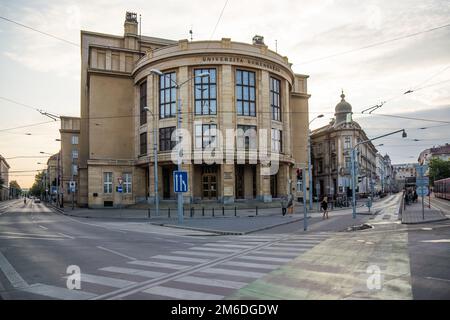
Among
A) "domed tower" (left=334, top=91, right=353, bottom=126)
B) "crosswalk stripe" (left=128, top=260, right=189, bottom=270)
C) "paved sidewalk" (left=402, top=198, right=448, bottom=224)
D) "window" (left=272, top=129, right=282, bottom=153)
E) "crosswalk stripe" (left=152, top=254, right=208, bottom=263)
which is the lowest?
"paved sidewalk" (left=402, top=198, right=448, bottom=224)

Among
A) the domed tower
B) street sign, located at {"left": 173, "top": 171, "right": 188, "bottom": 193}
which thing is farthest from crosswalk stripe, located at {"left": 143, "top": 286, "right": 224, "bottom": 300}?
the domed tower

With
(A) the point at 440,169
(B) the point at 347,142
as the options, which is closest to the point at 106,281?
(B) the point at 347,142

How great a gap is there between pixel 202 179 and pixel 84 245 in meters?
31.0

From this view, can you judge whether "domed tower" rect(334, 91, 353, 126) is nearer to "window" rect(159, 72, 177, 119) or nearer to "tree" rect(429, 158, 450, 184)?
"tree" rect(429, 158, 450, 184)

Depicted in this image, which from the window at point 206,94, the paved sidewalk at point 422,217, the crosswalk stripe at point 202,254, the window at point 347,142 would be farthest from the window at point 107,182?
the window at point 347,142

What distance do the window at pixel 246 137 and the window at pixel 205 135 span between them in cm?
286

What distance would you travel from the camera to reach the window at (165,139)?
44.4 m

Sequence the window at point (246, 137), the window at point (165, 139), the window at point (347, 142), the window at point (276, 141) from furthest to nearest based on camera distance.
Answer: the window at point (347, 142) → the window at point (276, 141) → the window at point (165, 139) → the window at point (246, 137)

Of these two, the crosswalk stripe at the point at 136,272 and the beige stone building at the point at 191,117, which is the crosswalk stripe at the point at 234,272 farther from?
the beige stone building at the point at 191,117

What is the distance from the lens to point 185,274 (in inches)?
342

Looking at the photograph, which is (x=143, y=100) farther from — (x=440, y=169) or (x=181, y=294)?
(x=440, y=169)

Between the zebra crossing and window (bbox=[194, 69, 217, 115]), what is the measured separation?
3162 cm

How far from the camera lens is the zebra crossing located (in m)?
7.05
